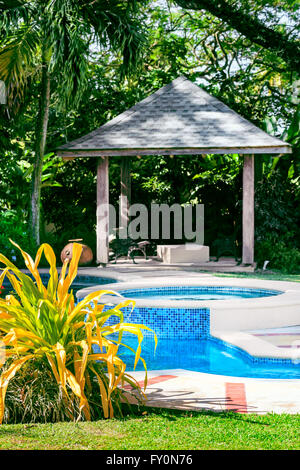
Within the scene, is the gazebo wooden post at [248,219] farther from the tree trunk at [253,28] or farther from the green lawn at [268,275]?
the tree trunk at [253,28]

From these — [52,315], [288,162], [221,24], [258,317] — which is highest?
[221,24]

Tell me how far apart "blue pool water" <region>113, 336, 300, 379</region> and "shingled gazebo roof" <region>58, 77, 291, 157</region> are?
21.8 feet

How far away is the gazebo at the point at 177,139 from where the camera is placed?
14344 mm

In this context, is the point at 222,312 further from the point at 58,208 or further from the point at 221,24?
the point at 221,24

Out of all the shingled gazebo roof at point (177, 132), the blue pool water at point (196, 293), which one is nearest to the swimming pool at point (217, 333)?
the blue pool water at point (196, 293)

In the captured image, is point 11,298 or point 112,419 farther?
point 11,298

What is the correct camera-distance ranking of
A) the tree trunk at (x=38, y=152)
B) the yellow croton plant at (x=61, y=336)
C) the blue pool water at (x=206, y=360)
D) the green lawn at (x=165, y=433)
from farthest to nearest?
the tree trunk at (x=38, y=152), the blue pool water at (x=206, y=360), the yellow croton plant at (x=61, y=336), the green lawn at (x=165, y=433)

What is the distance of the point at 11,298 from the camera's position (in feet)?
16.5

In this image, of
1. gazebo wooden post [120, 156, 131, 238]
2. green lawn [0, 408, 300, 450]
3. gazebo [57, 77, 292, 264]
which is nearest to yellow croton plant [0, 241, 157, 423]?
green lawn [0, 408, 300, 450]

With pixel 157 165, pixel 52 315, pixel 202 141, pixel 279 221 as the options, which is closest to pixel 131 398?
pixel 52 315

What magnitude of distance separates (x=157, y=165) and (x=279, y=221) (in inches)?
171

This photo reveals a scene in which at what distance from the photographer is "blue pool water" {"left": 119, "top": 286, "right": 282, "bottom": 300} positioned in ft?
36.9

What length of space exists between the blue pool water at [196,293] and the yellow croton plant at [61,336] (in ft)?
20.0

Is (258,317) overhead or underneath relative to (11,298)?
underneath
